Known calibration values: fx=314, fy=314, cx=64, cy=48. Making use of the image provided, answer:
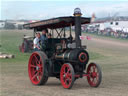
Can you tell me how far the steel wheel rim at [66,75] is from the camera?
311 inches

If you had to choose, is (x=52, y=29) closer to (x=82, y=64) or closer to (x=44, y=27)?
(x=44, y=27)

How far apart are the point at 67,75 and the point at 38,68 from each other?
120cm

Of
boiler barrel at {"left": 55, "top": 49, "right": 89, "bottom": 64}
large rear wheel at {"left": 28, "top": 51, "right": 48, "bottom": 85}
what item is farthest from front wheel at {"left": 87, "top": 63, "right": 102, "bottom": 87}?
large rear wheel at {"left": 28, "top": 51, "right": 48, "bottom": 85}

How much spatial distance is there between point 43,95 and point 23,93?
22.0 inches

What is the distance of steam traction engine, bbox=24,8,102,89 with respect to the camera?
8.07 metres

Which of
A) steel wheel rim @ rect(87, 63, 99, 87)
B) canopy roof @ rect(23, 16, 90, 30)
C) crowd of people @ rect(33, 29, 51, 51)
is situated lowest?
steel wheel rim @ rect(87, 63, 99, 87)

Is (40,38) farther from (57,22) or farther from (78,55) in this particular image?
(78,55)

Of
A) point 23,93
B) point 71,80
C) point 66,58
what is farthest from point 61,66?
point 23,93

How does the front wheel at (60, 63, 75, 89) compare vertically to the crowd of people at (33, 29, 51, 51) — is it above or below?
below

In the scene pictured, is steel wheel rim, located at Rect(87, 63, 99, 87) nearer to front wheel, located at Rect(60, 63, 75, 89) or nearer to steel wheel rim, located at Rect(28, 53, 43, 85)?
front wheel, located at Rect(60, 63, 75, 89)

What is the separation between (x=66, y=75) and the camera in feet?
26.2

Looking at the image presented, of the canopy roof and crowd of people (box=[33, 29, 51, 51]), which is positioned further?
crowd of people (box=[33, 29, 51, 51])

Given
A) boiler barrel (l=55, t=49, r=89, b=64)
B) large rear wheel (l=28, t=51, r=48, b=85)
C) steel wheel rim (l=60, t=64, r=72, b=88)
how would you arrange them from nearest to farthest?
steel wheel rim (l=60, t=64, r=72, b=88), boiler barrel (l=55, t=49, r=89, b=64), large rear wheel (l=28, t=51, r=48, b=85)

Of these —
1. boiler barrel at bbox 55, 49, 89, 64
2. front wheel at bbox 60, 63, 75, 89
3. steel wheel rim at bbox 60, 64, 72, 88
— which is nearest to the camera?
front wheel at bbox 60, 63, 75, 89
